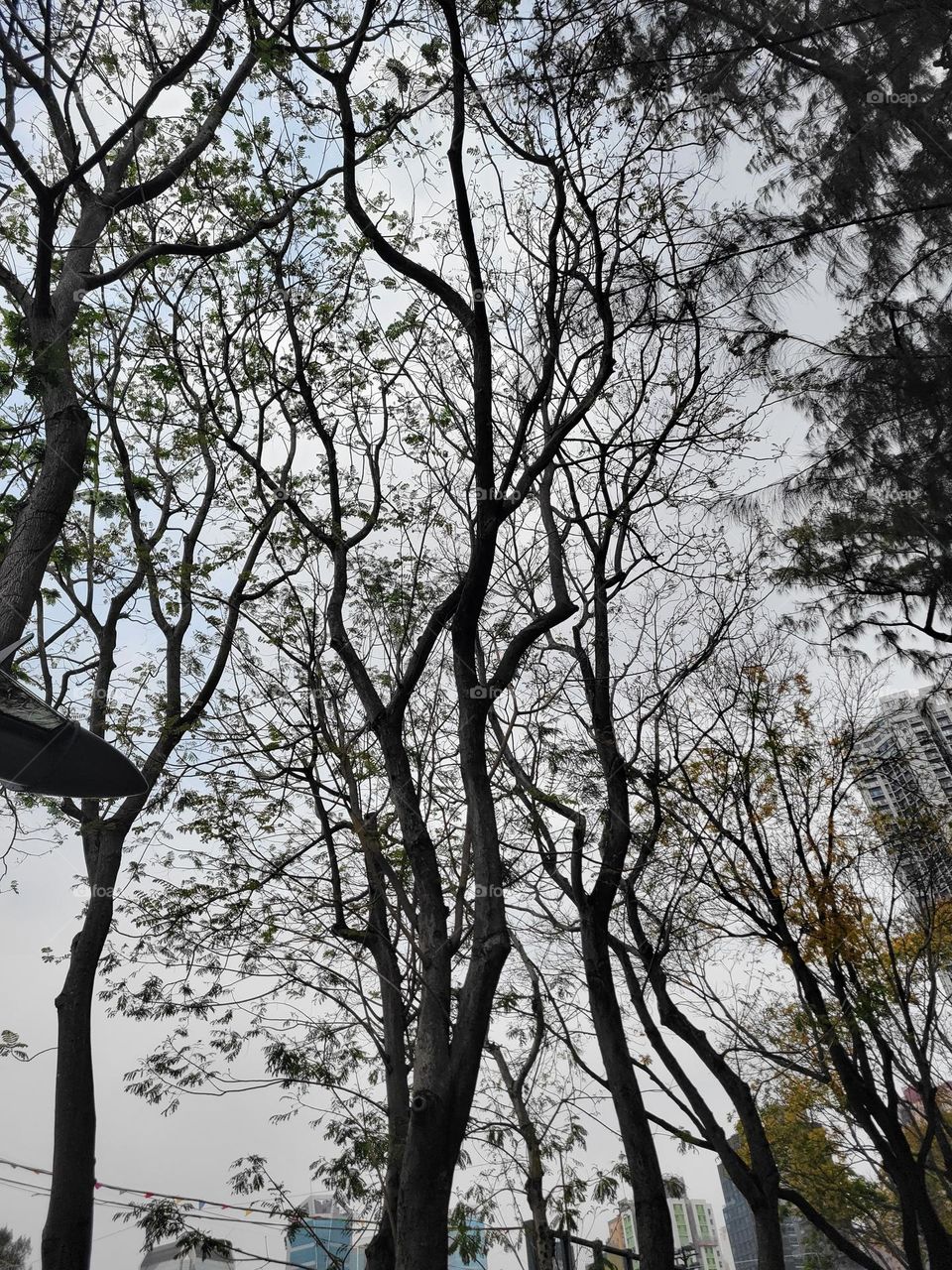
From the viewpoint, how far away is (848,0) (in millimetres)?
3928

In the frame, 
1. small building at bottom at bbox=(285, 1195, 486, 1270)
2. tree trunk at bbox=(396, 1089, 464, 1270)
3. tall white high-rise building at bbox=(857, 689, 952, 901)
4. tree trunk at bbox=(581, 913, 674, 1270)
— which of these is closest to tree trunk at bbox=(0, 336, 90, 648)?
tree trunk at bbox=(396, 1089, 464, 1270)

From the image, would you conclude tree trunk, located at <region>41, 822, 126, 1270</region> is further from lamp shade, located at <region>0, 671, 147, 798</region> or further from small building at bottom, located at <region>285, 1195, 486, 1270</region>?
lamp shade, located at <region>0, 671, 147, 798</region>

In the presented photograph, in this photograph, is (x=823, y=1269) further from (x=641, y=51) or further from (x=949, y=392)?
(x=641, y=51)

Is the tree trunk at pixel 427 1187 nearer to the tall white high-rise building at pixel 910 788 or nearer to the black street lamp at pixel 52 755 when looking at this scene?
the black street lamp at pixel 52 755

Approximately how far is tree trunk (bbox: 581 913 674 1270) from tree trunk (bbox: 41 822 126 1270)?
3.35 m

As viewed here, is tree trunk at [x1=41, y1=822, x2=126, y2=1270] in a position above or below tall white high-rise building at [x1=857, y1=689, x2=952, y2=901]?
below

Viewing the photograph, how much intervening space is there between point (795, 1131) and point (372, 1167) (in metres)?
9.32

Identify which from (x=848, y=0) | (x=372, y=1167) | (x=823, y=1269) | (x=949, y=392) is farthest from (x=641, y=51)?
(x=823, y=1269)

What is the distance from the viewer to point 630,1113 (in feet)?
19.5

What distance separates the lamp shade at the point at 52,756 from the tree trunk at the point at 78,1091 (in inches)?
123

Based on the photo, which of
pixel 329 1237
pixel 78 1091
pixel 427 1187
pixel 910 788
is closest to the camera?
pixel 427 1187

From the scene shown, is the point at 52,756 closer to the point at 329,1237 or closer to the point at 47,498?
the point at 47,498

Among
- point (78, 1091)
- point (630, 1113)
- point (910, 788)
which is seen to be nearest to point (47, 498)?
point (78, 1091)

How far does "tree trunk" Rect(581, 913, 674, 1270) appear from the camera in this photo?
5.70 metres
